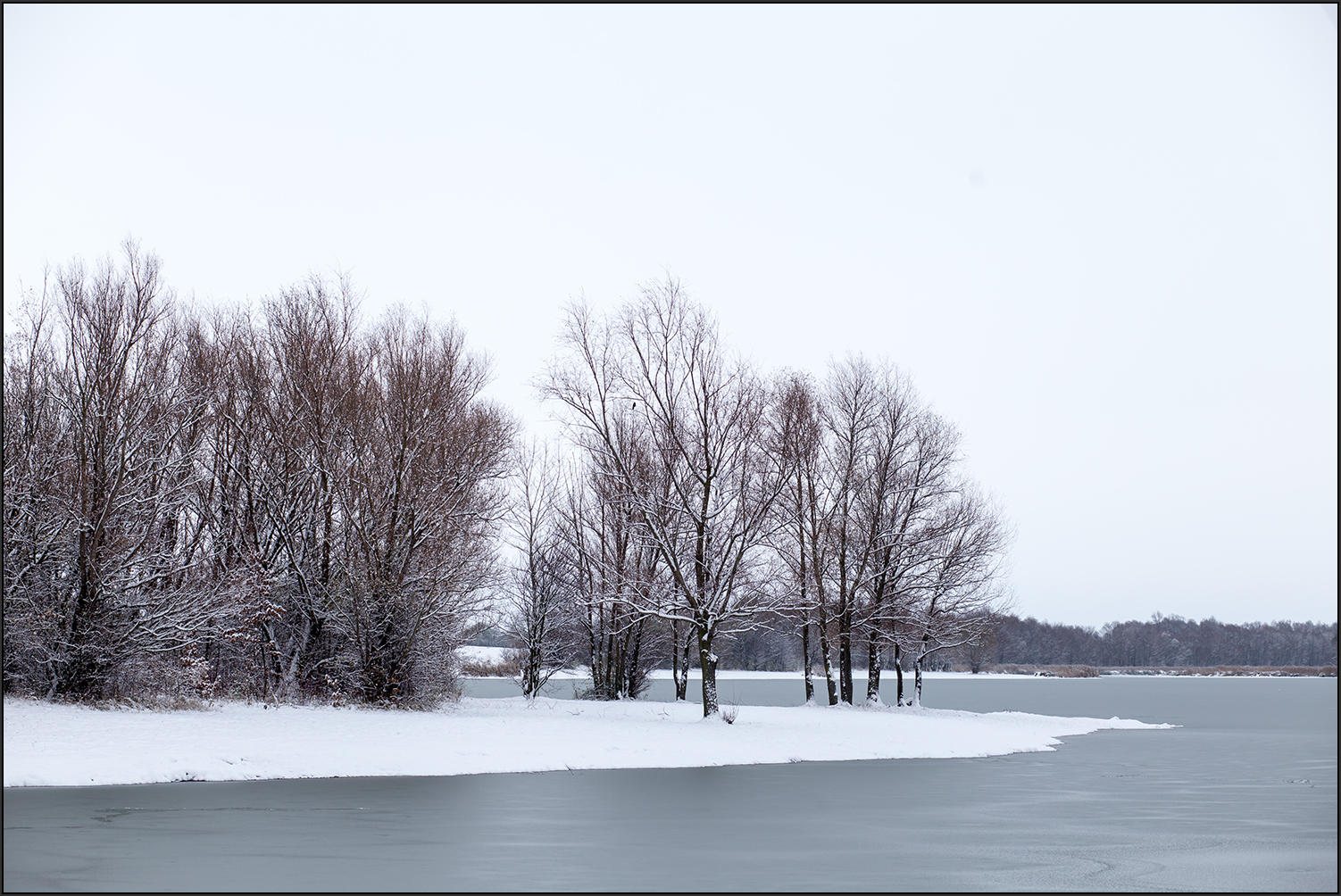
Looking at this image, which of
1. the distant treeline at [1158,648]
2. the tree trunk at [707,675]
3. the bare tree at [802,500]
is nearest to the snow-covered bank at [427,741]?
the tree trunk at [707,675]

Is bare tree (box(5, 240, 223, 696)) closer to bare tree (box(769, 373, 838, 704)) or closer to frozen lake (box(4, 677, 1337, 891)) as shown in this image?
frozen lake (box(4, 677, 1337, 891))

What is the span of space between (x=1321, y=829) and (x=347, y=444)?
85.7 feet

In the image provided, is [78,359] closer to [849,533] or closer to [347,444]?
[347,444]

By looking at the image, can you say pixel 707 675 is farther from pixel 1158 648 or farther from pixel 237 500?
pixel 1158 648

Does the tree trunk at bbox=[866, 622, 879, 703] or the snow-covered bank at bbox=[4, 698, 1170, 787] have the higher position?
the tree trunk at bbox=[866, 622, 879, 703]

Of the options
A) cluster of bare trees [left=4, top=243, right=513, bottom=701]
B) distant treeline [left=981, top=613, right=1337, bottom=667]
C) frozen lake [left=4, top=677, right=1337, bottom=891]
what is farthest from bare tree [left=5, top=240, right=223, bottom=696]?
distant treeline [left=981, top=613, right=1337, bottom=667]

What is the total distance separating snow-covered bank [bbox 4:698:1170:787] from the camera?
20891 mm

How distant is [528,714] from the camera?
32.9 metres

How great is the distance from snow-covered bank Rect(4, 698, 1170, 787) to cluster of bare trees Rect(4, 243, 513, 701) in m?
2.04

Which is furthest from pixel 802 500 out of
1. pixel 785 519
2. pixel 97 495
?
pixel 97 495

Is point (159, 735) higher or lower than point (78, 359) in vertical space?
lower

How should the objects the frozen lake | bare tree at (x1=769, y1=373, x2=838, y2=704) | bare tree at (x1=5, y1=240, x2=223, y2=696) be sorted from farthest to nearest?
bare tree at (x1=769, y1=373, x2=838, y2=704), bare tree at (x1=5, y1=240, x2=223, y2=696), the frozen lake

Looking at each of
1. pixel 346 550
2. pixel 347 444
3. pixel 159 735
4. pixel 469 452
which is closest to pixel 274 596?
pixel 346 550

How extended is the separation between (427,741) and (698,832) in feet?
36.7
